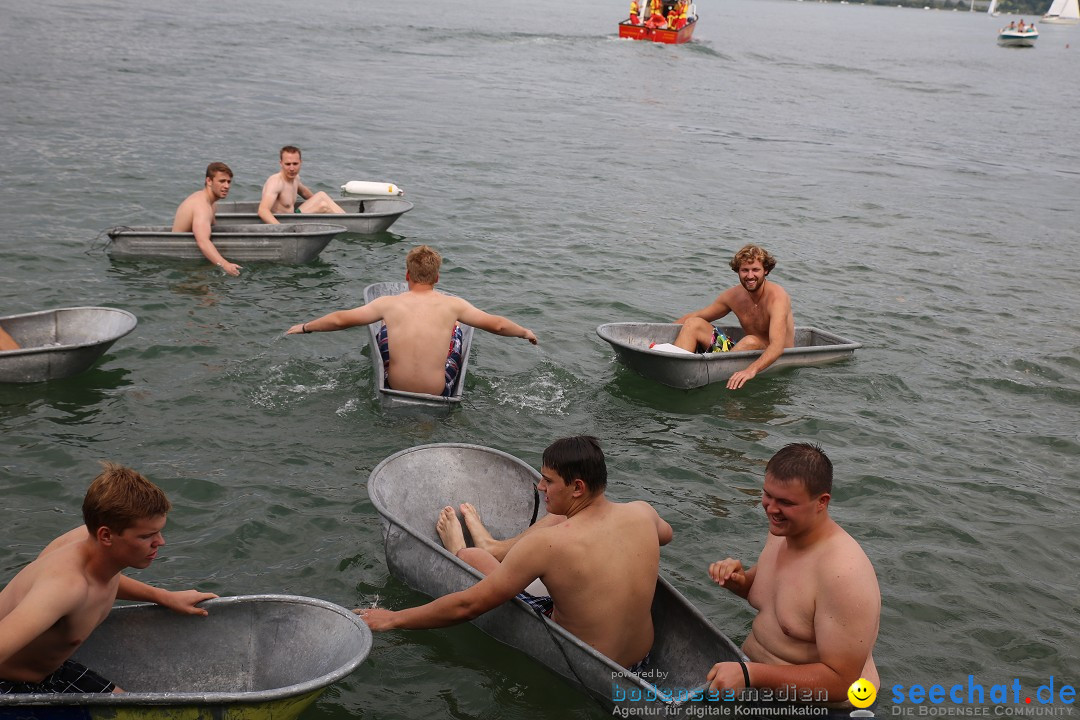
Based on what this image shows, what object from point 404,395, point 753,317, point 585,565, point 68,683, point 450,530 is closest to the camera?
point 68,683

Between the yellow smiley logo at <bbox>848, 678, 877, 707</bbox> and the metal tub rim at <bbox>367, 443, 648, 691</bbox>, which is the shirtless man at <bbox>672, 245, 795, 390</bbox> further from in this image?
the yellow smiley logo at <bbox>848, 678, 877, 707</bbox>

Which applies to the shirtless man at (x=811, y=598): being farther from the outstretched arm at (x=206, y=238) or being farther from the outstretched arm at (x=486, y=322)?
the outstretched arm at (x=206, y=238)

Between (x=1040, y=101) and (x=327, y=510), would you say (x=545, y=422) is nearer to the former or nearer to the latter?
(x=327, y=510)

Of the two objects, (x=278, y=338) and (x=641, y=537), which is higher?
(x=641, y=537)

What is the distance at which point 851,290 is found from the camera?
558 inches

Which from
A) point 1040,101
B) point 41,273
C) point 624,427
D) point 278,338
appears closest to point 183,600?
point 624,427

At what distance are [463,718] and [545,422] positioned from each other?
157 inches

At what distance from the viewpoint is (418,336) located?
8328 mm

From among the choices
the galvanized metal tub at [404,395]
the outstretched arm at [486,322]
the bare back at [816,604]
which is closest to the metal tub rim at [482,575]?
the bare back at [816,604]

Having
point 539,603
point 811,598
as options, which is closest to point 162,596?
point 539,603

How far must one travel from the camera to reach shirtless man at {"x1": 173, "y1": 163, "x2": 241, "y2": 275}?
38.5 ft

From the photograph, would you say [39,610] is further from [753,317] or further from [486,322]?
[753,317]

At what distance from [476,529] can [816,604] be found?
101 inches

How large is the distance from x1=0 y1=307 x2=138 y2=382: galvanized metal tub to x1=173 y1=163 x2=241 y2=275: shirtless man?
2778 millimetres
